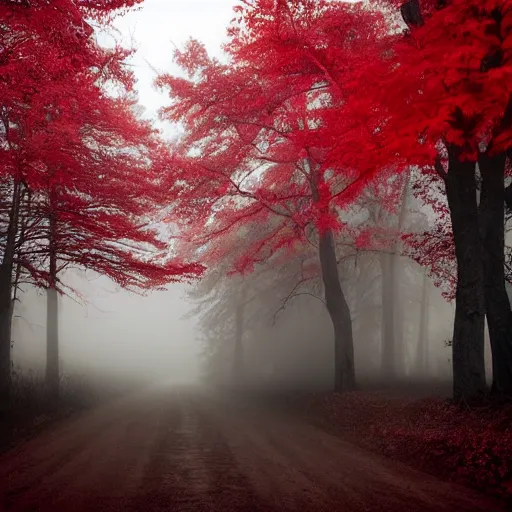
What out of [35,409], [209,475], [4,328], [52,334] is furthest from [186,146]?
[209,475]

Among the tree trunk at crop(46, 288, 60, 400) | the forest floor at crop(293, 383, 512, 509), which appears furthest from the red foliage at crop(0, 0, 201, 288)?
the forest floor at crop(293, 383, 512, 509)

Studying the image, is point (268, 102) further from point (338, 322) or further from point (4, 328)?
point (4, 328)

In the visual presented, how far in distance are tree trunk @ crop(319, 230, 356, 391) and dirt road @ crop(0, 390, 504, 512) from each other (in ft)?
14.1

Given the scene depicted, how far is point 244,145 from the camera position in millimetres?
13773

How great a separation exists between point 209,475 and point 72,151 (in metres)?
8.09

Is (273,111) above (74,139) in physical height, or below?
above

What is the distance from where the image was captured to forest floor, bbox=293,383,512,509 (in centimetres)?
634

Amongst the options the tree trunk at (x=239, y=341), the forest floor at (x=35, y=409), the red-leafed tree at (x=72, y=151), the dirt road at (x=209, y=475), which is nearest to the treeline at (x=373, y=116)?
the red-leafed tree at (x=72, y=151)

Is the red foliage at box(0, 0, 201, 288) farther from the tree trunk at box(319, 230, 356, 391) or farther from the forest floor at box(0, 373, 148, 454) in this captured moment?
the tree trunk at box(319, 230, 356, 391)

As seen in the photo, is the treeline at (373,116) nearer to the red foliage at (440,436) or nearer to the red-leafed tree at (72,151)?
the red foliage at (440,436)

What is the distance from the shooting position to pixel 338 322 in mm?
15203

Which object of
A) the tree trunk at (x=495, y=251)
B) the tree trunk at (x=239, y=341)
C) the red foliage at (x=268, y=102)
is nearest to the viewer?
the tree trunk at (x=495, y=251)

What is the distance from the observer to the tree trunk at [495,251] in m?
9.42

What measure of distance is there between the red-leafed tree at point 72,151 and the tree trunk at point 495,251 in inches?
289
